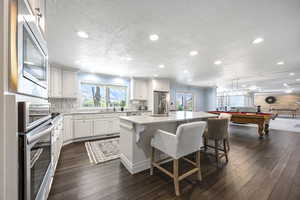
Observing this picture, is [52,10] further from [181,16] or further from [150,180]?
[150,180]

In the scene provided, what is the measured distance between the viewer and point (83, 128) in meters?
3.90

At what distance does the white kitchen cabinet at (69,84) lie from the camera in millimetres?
4027

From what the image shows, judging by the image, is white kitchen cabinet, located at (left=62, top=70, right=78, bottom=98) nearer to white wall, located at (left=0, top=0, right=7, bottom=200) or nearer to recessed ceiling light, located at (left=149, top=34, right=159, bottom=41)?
recessed ceiling light, located at (left=149, top=34, right=159, bottom=41)

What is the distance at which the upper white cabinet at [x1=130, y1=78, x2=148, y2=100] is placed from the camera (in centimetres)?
565

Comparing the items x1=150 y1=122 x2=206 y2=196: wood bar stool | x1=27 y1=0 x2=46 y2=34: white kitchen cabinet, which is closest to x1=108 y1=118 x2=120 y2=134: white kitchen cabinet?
x1=150 y1=122 x2=206 y2=196: wood bar stool

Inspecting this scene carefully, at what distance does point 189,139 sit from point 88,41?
2.63 m

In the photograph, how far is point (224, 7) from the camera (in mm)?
1525

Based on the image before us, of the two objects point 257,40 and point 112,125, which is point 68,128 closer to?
point 112,125

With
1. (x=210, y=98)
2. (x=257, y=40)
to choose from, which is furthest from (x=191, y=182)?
(x=210, y=98)

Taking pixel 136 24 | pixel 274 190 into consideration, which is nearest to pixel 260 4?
pixel 136 24

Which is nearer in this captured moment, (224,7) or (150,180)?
(224,7)

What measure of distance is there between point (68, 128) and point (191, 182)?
3.67 meters

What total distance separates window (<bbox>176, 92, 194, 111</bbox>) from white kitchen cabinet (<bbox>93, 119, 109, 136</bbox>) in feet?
16.8

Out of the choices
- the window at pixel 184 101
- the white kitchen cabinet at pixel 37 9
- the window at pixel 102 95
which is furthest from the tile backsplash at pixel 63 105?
the window at pixel 184 101
